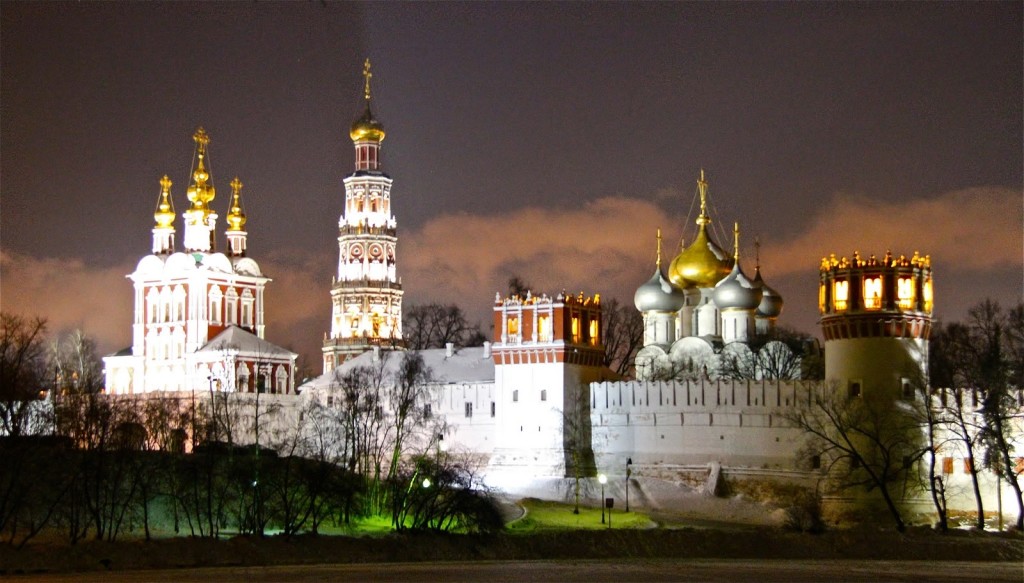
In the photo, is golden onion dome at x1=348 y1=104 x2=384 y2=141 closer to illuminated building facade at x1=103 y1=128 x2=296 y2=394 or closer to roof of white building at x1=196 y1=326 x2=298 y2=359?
illuminated building facade at x1=103 y1=128 x2=296 y2=394

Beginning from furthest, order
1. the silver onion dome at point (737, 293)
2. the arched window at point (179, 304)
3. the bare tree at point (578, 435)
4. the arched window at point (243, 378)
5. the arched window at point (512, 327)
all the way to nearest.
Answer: the arched window at point (179, 304)
the arched window at point (243, 378)
the silver onion dome at point (737, 293)
the arched window at point (512, 327)
the bare tree at point (578, 435)

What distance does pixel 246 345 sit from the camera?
85.1 meters

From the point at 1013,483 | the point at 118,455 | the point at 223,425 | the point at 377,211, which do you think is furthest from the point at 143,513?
the point at 377,211

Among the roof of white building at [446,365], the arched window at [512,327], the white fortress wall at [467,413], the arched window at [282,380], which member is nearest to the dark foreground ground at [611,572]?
the arched window at [512,327]

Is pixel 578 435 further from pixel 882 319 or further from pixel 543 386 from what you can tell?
pixel 882 319

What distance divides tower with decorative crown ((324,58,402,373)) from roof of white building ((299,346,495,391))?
1204cm

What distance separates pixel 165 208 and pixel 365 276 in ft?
34.5

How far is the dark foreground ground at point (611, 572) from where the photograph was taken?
42344 mm

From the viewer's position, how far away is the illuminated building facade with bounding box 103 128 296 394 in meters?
84.9

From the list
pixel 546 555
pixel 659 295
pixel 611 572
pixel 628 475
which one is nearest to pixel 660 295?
pixel 659 295

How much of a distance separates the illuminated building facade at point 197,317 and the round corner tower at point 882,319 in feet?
106

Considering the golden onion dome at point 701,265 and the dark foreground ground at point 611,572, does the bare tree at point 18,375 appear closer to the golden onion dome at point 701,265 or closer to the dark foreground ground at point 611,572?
the dark foreground ground at point 611,572

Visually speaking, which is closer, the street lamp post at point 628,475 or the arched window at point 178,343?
the street lamp post at point 628,475

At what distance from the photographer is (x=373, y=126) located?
9275 centimetres
